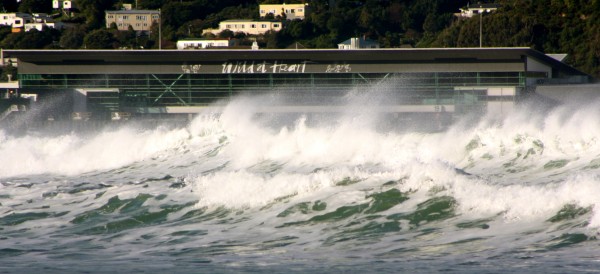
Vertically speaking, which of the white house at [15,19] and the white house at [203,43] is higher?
the white house at [15,19]

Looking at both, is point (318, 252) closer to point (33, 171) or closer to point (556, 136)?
point (556, 136)

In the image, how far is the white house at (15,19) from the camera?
481ft

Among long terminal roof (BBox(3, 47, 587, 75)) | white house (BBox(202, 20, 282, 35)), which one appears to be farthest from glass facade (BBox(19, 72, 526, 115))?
white house (BBox(202, 20, 282, 35))

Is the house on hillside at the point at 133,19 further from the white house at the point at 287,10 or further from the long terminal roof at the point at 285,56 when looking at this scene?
the long terminal roof at the point at 285,56

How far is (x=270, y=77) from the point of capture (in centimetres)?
6819

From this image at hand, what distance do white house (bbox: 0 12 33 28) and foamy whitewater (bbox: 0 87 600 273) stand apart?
113 m

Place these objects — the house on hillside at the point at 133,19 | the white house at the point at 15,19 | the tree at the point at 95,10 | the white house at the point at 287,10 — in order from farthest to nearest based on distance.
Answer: the tree at the point at 95,10 < the white house at the point at 15,19 < the white house at the point at 287,10 < the house on hillside at the point at 133,19

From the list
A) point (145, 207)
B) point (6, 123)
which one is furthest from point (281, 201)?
point (6, 123)

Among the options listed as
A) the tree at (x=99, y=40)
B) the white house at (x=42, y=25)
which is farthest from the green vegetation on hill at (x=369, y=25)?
the white house at (x=42, y=25)

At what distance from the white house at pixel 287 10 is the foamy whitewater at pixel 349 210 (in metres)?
108

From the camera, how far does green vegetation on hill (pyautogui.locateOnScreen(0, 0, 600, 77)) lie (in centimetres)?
10694

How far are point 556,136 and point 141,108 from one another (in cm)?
4006

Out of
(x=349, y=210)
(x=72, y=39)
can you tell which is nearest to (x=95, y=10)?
(x=72, y=39)

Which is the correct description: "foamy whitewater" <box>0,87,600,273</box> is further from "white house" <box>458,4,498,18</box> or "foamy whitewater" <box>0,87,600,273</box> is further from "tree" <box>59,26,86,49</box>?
"white house" <box>458,4,498,18</box>
